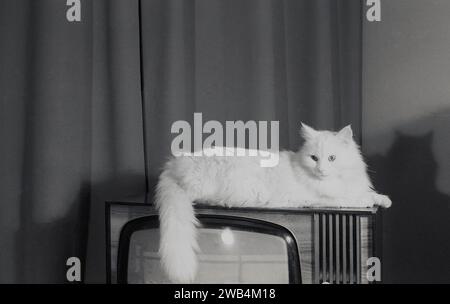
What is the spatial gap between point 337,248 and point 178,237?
0.35 metres

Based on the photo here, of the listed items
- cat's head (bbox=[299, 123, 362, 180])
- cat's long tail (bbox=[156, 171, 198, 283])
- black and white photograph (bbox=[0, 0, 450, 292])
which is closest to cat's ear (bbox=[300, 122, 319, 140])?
cat's head (bbox=[299, 123, 362, 180])

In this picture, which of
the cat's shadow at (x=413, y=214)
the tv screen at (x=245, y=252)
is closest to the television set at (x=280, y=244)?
the tv screen at (x=245, y=252)

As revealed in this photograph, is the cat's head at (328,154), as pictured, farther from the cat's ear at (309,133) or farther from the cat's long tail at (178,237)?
the cat's long tail at (178,237)

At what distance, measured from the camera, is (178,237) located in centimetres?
107

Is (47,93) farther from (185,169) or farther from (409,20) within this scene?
(409,20)

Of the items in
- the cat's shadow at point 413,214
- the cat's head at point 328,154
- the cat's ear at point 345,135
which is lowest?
the cat's shadow at point 413,214

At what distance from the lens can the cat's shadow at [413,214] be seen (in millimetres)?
1473

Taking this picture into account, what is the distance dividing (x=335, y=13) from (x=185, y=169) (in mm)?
702

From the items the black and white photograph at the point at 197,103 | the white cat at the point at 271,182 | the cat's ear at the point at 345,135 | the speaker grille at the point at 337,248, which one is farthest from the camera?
the black and white photograph at the point at 197,103

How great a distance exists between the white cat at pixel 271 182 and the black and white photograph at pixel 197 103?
20 centimetres
